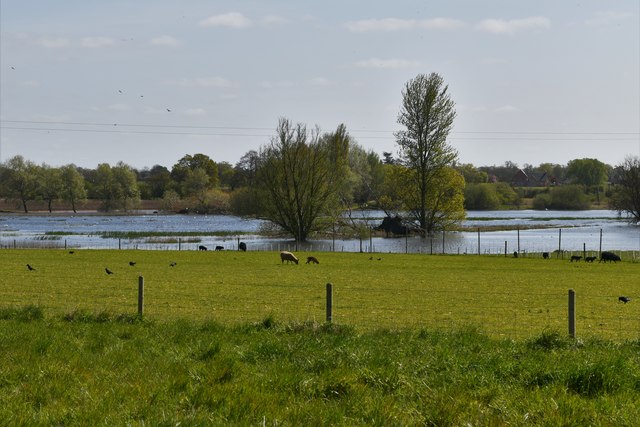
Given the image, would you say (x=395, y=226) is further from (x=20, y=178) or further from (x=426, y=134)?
(x=20, y=178)

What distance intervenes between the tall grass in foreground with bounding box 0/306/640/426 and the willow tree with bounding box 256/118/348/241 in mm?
76117

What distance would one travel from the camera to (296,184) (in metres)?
89.7

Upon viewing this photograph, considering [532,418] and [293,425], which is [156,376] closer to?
[293,425]

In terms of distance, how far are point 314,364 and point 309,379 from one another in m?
0.95

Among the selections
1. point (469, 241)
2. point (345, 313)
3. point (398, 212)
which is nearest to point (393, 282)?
point (345, 313)

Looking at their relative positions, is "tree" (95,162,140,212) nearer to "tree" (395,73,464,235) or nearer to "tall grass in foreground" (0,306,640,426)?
"tree" (395,73,464,235)

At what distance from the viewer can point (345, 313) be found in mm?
20000

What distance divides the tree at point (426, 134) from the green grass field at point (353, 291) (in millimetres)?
41971

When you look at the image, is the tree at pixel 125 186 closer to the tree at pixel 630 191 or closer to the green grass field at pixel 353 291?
the tree at pixel 630 191

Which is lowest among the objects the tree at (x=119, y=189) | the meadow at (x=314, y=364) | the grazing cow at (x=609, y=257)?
the grazing cow at (x=609, y=257)

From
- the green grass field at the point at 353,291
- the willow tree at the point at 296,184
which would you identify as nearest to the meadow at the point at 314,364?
the green grass field at the point at 353,291

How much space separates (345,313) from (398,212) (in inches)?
3224

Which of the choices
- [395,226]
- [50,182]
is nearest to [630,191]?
[395,226]

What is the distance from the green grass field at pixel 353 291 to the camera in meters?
18.9
